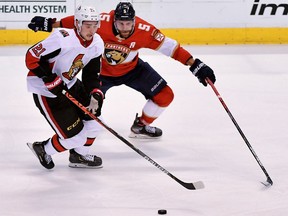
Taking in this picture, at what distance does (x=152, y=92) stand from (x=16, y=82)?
1994 millimetres

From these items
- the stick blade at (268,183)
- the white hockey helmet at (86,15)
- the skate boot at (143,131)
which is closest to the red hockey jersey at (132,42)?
the skate boot at (143,131)

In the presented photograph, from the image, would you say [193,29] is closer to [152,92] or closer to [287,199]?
[152,92]

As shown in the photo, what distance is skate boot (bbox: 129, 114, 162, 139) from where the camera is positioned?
5297mm

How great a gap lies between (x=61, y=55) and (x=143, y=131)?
124cm

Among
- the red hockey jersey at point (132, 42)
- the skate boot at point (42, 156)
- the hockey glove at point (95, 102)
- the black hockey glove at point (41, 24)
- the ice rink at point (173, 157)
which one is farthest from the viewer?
the black hockey glove at point (41, 24)

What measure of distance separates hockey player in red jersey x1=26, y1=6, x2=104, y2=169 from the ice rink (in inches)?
5.6

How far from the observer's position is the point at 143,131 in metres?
5.32

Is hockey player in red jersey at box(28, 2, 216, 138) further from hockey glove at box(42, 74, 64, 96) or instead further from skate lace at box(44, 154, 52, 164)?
skate lace at box(44, 154, 52, 164)

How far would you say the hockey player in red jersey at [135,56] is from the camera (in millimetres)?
4785

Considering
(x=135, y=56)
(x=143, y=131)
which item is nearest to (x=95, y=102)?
(x=135, y=56)

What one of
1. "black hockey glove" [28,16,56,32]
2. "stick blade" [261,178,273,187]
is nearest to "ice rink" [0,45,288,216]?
"stick blade" [261,178,273,187]

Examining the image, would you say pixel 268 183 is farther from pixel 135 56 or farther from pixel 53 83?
pixel 135 56

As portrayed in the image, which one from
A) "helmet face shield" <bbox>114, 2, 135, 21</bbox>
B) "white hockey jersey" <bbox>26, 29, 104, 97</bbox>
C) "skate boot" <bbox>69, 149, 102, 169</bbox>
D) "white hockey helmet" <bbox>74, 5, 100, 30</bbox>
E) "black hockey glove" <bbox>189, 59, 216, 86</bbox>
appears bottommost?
"skate boot" <bbox>69, 149, 102, 169</bbox>

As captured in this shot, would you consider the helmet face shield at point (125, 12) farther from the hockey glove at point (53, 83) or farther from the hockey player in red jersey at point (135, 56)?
Result: the hockey glove at point (53, 83)
